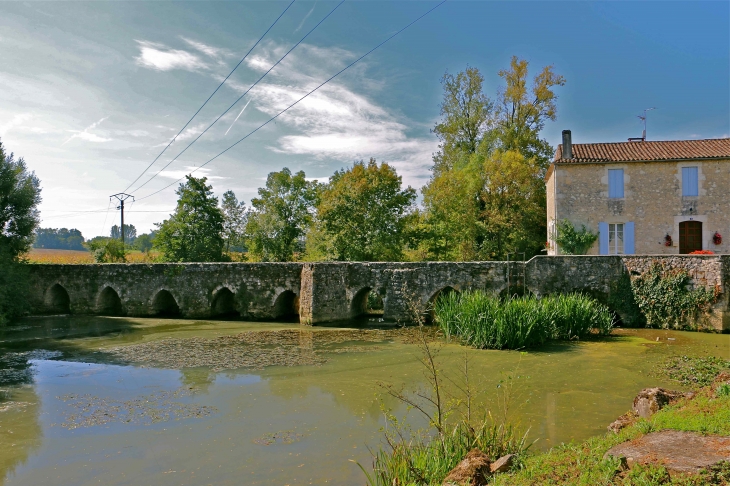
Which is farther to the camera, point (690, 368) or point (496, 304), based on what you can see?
point (496, 304)

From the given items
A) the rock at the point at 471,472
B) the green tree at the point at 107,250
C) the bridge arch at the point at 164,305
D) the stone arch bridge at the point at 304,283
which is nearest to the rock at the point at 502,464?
the rock at the point at 471,472

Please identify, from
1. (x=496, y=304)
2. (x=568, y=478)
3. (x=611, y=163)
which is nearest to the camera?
(x=568, y=478)

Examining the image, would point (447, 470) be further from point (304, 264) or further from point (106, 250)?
point (106, 250)

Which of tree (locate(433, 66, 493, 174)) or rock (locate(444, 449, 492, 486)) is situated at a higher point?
tree (locate(433, 66, 493, 174))

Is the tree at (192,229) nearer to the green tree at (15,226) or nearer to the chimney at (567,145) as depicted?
the green tree at (15,226)

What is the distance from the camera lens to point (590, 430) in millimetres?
6684

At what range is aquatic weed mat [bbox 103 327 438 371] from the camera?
11.8 m

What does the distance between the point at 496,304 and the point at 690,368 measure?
4463 millimetres

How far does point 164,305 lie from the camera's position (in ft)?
73.8

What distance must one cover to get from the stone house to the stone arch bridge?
179 inches

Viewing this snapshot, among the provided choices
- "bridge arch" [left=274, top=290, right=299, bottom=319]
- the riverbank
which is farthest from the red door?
the riverbank

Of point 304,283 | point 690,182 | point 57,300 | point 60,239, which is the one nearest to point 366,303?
point 304,283

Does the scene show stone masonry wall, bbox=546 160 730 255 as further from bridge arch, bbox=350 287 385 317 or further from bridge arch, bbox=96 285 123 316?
bridge arch, bbox=96 285 123 316

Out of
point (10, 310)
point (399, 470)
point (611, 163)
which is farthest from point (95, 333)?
point (611, 163)
